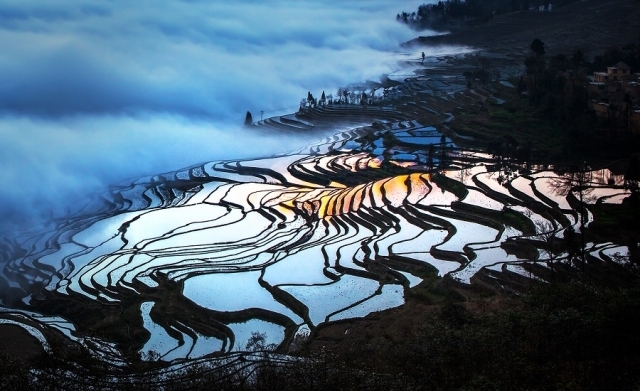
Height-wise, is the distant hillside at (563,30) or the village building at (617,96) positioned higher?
the distant hillside at (563,30)

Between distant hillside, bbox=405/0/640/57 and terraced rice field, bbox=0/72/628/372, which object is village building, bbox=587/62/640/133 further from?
distant hillside, bbox=405/0/640/57

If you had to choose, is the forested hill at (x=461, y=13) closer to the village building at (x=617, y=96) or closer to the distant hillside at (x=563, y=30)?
the distant hillside at (x=563, y=30)

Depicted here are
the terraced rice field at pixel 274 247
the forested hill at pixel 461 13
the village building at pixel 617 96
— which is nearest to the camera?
the terraced rice field at pixel 274 247

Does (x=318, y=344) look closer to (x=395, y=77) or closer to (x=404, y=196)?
(x=404, y=196)

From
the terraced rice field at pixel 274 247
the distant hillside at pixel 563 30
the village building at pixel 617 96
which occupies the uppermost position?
the distant hillside at pixel 563 30

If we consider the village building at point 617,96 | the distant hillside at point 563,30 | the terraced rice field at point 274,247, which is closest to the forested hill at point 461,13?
the distant hillside at point 563,30

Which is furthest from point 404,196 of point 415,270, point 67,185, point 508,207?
point 67,185

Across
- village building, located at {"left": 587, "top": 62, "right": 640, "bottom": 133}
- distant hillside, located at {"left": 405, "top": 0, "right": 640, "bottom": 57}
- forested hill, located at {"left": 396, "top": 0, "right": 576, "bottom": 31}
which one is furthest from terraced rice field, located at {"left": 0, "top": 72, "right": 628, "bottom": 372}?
forested hill, located at {"left": 396, "top": 0, "right": 576, "bottom": 31}

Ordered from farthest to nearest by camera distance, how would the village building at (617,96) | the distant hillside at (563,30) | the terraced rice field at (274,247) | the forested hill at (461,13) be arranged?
1. the forested hill at (461,13)
2. the distant hillside at (563,30)
3. the village building at (617,96)
4. the terraced rice field at (274,247)

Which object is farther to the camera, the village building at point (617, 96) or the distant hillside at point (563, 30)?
the distant hillside at point (563, 30)
